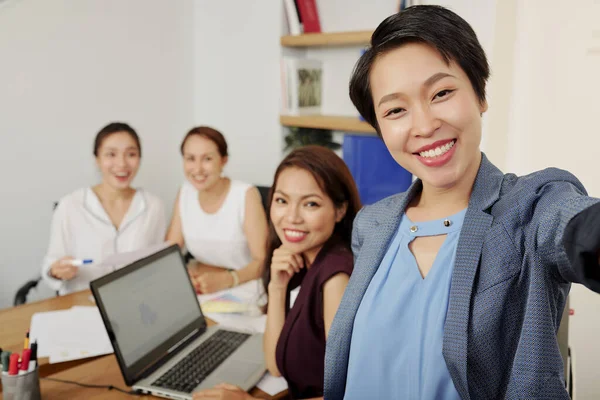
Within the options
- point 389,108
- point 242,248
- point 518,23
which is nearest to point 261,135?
point 242,248

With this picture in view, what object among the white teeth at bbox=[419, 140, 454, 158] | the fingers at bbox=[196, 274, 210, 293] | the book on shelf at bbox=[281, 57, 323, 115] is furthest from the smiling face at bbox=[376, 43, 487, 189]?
the book on shelf at bbox=[281, 57, 323, 115]

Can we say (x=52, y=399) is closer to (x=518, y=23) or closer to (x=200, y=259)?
(x=200, y=259)

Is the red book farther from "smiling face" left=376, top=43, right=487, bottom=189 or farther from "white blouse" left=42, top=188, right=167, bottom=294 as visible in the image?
"smiling face" left=376, top=43, right=487, bottom=189

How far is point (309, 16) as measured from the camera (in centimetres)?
306

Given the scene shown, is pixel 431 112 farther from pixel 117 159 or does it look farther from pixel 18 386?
pixel 117 159

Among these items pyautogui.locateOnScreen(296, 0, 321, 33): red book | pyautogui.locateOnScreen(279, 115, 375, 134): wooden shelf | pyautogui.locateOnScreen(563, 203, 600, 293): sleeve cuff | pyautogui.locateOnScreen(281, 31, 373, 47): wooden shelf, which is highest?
pyautogui.locateOnScreen(296, 0, 321, 33): red book

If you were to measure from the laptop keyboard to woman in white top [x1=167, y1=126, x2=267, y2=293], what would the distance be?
32.2 inches

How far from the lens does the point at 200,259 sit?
103 inches

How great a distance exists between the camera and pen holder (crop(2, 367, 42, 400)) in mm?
1192

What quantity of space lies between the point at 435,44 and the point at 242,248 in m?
1.89

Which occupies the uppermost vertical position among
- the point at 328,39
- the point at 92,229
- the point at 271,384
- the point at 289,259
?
the point at 328,39

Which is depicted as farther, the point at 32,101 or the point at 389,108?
the point at 32,101

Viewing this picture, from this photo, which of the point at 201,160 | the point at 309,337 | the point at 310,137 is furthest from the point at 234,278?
the point at 310,137

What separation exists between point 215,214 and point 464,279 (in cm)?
194
